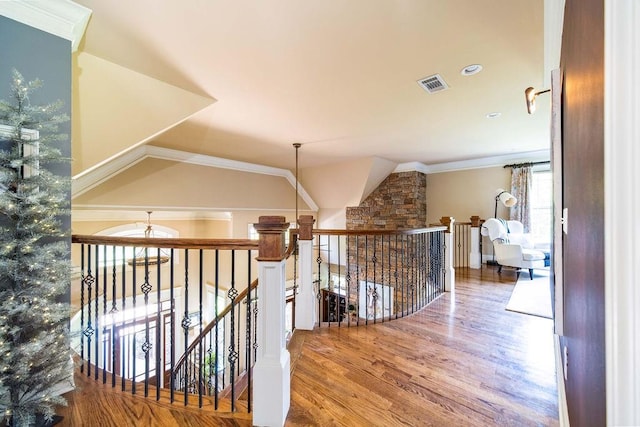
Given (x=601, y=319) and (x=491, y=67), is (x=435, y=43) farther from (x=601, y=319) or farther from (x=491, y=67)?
(x=601, y=319)

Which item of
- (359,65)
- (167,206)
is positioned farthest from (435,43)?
(167,206)

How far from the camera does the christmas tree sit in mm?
1327

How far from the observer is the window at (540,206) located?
543cm

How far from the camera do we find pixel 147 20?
171cm

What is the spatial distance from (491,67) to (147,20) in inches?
104

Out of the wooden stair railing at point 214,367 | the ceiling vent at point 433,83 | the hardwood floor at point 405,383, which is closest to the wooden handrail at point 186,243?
the wooden stair railing at point 214,367

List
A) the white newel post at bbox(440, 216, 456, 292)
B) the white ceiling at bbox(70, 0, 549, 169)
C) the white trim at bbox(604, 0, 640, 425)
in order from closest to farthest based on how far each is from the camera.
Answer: the white trim at bbox(604, 0, 640, 425) → the white ceiling at bbox(70, 0, 549, 169) → the white newel post at bbox(440, 216, 456, 292)

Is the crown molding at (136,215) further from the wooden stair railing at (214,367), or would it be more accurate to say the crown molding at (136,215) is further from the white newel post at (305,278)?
the white newel post at (305,278)

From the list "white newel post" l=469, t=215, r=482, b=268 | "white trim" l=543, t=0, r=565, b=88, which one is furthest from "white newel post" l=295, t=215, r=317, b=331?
"white newel post" l=469, t=215, r=482, b=268

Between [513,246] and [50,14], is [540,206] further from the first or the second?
[50,14]

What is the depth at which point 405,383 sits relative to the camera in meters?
1.82

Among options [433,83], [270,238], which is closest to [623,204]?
[270,238]

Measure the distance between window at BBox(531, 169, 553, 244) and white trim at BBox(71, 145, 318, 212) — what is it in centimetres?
564

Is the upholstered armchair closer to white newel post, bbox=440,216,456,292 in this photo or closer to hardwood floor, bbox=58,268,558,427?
white newel post, bbox=440,216,456,292
